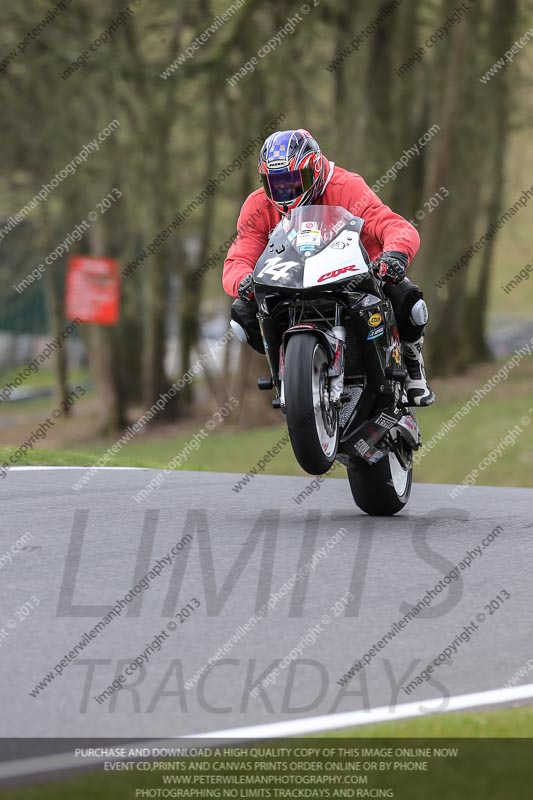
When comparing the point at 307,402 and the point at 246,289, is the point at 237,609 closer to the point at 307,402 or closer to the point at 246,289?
the point at 307,402

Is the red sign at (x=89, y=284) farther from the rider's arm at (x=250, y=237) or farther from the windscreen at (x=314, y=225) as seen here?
the windscreen at (x=314, y=225)

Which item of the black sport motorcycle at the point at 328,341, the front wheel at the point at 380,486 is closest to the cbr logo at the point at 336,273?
the black sport motorcycle at the point at 328,341

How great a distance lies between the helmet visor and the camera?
7402mm

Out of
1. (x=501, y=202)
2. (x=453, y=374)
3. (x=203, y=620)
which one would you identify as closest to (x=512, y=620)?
(x=203, y=620)

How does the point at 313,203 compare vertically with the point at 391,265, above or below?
above

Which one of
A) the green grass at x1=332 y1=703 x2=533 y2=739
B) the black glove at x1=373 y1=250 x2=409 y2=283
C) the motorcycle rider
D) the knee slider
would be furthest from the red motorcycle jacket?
the green grass at x1=332 y1=703 x2=533 y2=739

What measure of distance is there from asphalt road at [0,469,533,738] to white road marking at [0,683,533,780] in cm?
7

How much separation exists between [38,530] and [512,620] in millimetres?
2706

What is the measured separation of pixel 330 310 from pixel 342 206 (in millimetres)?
761

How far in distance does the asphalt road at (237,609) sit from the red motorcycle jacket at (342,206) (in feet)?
4.98

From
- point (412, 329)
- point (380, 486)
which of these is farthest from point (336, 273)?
point (380, 486)

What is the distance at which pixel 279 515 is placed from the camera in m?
7.92

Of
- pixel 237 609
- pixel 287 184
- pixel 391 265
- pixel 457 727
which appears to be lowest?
pixel 237 609

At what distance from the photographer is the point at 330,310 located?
→ 730cm
